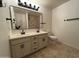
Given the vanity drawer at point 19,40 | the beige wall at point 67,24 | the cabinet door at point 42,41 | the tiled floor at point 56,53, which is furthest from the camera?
the beige wall at point 67,24

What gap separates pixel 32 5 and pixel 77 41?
2.52 meters

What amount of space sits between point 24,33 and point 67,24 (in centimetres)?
208

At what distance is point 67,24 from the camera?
2.81 metres

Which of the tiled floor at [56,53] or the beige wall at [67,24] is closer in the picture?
the tiled floor at [56,53]

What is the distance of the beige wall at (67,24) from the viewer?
2465 millimetres

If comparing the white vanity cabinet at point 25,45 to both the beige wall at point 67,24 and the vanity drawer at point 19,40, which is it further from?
the beige wall at point 67,24

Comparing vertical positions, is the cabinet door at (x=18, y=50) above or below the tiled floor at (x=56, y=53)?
above

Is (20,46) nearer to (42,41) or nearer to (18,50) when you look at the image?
(18,50)

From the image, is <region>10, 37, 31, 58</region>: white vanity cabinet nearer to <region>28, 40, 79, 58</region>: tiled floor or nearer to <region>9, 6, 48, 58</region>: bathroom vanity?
<region>9, 6, 48, 58</region>: bathroom vanity

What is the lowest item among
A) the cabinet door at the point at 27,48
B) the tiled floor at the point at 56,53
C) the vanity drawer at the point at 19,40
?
the tiled floor at the point at 56,53

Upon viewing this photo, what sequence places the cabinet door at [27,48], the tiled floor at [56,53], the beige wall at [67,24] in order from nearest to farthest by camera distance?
the cabinet door at [27,48] → the tiled floor at [56,53] → the beige wall at [67,24]

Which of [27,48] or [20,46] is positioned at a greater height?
[20,46]

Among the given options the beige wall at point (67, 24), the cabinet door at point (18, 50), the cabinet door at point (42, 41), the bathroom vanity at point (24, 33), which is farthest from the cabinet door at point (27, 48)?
the beige wall at point (67, 24)

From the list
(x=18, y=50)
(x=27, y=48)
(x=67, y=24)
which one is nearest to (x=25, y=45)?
(x=27, y=48)
